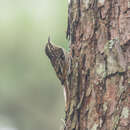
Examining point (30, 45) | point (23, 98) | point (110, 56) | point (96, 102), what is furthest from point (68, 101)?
point (23, 98)

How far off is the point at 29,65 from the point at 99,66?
685 centimetres

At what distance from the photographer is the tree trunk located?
184cm

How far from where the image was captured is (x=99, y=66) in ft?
6.31

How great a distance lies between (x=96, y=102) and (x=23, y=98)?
800 cm

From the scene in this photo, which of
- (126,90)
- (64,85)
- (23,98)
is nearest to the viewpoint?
(126,90)

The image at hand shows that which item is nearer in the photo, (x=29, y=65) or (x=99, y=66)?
(x=99, y=66)

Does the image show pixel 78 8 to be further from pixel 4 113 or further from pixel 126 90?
pixel 4 113

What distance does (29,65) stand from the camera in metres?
8.70

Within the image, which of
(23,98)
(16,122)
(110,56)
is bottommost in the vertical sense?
(16,122)

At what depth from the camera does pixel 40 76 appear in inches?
352

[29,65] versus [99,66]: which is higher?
[99,66]

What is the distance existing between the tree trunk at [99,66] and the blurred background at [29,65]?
15.7 ft

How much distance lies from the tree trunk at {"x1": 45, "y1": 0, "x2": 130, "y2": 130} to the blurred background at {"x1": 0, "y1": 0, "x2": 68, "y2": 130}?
189 inches

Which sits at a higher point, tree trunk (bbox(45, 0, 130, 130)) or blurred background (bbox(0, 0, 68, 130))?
tree trunk (bbox(45, 0, 130, 130))
